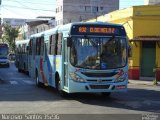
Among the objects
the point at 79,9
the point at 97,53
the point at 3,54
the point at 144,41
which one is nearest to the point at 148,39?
the point at 144,41

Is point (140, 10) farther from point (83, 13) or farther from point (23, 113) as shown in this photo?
point (83, 13)

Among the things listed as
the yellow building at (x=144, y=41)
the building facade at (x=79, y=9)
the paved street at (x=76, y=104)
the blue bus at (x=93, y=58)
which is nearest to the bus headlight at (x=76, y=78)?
the blue bus at (x=93, y=58)

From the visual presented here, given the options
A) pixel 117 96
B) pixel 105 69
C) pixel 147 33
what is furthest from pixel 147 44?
pixel 105 69

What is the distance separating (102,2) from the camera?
10925 centimetres

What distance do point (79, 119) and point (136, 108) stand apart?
3285mm

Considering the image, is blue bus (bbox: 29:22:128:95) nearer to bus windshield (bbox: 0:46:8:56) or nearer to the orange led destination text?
the orange led destination text

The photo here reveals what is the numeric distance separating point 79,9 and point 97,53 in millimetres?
89221

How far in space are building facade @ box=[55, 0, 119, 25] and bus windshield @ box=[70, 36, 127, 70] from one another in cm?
8269

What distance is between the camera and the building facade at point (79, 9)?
10244 centimetres

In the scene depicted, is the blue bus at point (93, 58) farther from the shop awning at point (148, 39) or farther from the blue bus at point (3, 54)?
the blue bus at point (3, 54)

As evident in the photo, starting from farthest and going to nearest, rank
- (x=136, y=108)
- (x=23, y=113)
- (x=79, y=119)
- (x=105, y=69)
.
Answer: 1. (x=105, y=69)
2. (x=136, y=108)
3. (x=23, y=113)
4. (x=79, y=119)

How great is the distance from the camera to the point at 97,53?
17.4 meters

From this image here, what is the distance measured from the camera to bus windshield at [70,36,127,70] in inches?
679

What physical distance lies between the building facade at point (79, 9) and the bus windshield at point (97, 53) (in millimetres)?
82690
